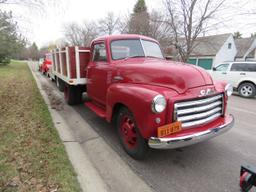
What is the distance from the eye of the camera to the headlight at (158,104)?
264 cm

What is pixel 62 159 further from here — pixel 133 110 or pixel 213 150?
pixel 213 150

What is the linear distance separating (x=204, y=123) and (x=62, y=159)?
2.41 meters

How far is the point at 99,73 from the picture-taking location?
181 inches

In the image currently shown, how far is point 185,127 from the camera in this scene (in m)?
2.88

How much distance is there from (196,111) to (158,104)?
71cm

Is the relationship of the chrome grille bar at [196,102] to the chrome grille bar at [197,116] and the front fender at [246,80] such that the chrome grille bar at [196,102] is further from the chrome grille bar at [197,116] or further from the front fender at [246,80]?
the front fender at [246,80]

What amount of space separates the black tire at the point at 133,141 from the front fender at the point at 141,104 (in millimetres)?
204

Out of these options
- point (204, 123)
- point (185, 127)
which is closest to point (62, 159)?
point (185, 127)

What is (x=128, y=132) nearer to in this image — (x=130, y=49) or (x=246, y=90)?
(x=130, y=49)

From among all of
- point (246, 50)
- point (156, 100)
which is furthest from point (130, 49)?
point (246, 50)

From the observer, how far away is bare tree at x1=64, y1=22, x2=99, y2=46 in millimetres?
39812

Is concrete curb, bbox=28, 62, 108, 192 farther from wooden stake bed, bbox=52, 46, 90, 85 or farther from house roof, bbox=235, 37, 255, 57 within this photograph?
house roof, bbox=235, 37, 255, 57

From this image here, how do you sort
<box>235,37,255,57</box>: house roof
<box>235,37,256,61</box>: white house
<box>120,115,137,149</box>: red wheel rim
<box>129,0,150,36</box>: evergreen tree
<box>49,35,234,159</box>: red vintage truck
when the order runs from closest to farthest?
<box>49,35,234,159</box>: red vintage truck, <box>120,115,137,149</box>: red wheel rim, <box>129,0,150,36</box>: evergreen tree, <box>235,37,256,61</box>: white house, <box>235,37,255,57</box>: house roof

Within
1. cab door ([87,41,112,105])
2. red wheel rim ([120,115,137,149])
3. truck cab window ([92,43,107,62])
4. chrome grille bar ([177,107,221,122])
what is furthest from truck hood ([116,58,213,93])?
truck cab window ([92,43,107,62])
